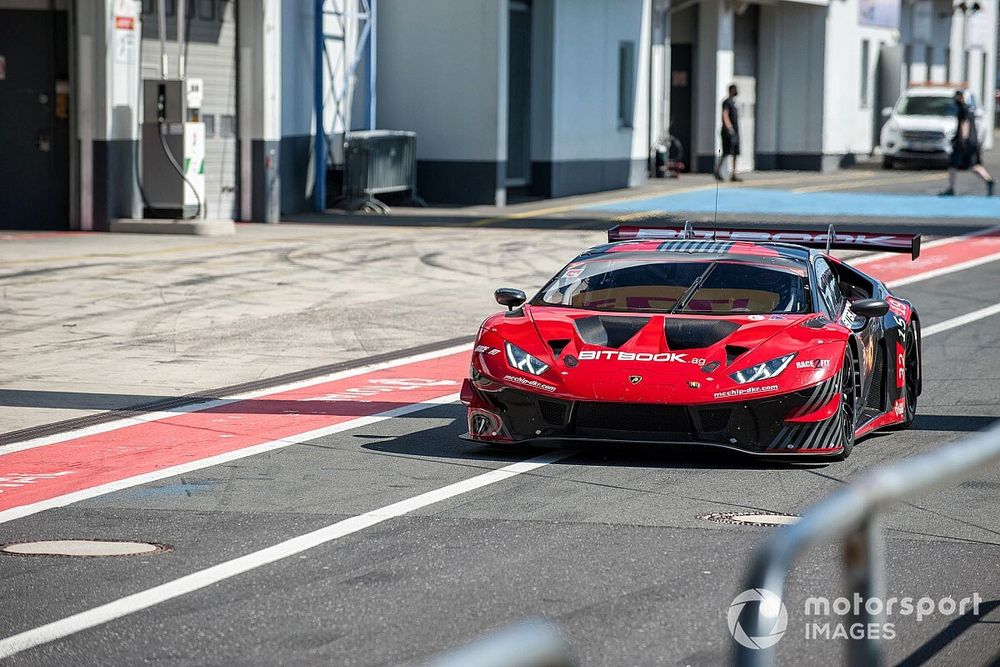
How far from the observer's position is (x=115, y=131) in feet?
78.3

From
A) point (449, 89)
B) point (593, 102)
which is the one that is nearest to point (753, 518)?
point (449, 89)

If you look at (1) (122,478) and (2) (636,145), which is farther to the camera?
(2) (636,145)

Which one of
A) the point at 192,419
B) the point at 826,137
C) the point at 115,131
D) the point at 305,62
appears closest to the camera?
the point at 192,419

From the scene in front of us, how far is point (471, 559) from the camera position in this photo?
6832mm

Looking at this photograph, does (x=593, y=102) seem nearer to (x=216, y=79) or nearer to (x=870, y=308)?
(x=216, y=79)

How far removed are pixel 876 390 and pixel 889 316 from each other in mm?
686

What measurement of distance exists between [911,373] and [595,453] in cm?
242

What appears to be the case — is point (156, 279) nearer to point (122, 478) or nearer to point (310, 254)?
point (310, 254)

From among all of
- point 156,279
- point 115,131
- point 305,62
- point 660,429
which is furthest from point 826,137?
point 660,429

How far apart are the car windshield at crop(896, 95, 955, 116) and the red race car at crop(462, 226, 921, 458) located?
122 ft

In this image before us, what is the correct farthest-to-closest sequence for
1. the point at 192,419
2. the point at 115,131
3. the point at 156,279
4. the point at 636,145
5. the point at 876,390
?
the point at 636,145, the point at 115,131, the point at 156,279, the point at 192,419, the point at 876,390

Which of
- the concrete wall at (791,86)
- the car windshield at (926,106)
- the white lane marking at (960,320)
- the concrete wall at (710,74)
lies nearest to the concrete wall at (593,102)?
the concrete wall at (710,74)

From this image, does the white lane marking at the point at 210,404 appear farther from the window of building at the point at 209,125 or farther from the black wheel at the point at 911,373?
the window of building at the point at 209,125

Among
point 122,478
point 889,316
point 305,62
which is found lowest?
point 122,478
